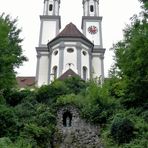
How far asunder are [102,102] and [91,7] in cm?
4071

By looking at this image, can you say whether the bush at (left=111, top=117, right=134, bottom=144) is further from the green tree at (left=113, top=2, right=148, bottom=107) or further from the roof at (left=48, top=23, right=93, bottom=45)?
the roof at (left=48, top=23, right=93, bottom=45)

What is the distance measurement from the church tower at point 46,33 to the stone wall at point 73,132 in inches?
1022

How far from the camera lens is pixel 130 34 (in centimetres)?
2734

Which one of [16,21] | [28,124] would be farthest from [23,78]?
[28,124]

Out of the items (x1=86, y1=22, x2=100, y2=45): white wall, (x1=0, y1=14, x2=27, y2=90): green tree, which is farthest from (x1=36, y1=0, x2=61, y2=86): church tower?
(x1=0, y1=14, x2=27, y2=90): green tree

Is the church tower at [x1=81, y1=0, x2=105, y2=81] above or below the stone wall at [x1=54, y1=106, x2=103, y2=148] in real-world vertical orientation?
above

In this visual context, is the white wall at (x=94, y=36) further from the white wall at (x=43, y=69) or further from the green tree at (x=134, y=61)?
the green tree at (x=134, y=61)

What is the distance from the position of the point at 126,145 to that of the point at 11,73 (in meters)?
11.2

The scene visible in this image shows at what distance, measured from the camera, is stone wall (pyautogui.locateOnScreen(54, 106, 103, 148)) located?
75.5ft

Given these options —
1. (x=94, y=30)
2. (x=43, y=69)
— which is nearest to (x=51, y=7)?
(x=94, y=30)

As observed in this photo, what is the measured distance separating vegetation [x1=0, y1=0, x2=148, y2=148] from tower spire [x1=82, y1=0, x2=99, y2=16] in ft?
109

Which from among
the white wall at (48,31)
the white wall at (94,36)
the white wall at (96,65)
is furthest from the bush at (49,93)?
the white wall at (94,36)

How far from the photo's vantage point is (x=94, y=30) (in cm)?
6144

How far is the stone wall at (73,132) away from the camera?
75.5 ft
